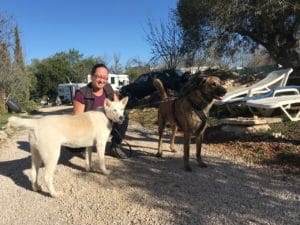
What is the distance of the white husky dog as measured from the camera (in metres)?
4.66

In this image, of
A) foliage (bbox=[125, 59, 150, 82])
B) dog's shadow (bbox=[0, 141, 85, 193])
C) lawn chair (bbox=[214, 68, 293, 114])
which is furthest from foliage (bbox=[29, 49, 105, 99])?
dog's shadow (bbox=[0, 141, 85, 193])

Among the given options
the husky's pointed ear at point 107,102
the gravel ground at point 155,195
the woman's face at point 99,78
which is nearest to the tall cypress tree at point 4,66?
the gravel ground at point 155,195

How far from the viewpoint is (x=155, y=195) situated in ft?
15.7

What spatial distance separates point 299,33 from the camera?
1867cm

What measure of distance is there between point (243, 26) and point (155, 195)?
47.7 ft

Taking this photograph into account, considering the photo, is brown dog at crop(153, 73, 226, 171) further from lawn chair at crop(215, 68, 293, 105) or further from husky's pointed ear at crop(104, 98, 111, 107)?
Answer: lawn chair at crop(215, 68, 293, 105)

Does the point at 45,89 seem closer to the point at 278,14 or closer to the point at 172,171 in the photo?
the point at 278,14

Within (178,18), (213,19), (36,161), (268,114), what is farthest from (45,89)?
(36,161)

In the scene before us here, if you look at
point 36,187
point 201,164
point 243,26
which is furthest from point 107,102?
point 243,26

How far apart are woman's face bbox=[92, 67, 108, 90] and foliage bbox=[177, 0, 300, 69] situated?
10581 mm

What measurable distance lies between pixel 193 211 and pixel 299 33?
54.8ft

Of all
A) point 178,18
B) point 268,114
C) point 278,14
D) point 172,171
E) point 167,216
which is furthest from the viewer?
point 178,18

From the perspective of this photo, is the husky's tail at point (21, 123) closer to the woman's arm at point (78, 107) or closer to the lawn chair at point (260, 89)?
the woman's arm at point (78, 107)

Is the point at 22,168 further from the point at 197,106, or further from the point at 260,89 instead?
the point at 260,89
